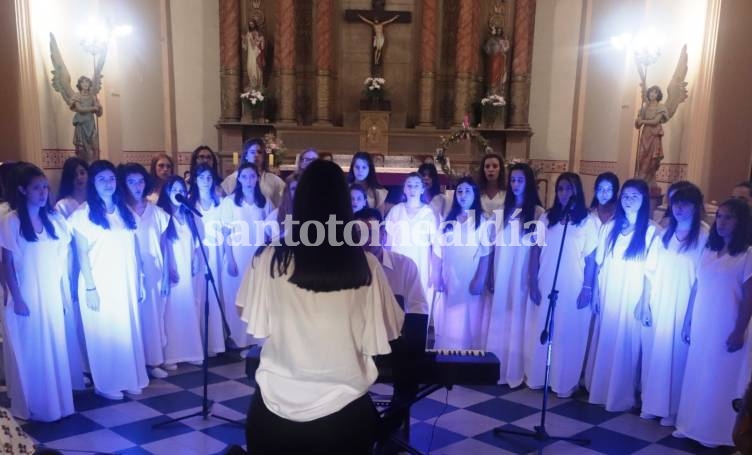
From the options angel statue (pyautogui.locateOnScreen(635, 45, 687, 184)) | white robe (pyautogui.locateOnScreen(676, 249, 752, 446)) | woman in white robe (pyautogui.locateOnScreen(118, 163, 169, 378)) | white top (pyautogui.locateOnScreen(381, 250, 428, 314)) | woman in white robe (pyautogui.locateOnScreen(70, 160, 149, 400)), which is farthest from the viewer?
angel statue (pyautogui.locateOnScreen(635, 45, 687, 184))

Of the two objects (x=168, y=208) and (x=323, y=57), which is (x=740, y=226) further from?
(x=323, y=57)

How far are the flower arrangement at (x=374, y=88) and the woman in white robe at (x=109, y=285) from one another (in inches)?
342

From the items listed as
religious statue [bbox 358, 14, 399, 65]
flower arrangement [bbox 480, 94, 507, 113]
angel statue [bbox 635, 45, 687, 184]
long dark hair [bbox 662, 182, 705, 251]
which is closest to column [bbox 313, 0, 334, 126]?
religious statue [bbox 358, 14, 399, 65]

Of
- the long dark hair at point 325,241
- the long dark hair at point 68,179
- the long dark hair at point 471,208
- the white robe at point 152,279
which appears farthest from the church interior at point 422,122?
the long dark hair at point 325,241

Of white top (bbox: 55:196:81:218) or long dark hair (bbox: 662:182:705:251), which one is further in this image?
white top (bbox: 55:196:81:218)

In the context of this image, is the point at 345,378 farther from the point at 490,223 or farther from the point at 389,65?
the point at 389,65

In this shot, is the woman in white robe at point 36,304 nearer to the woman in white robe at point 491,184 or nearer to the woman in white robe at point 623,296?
the woman in white robe at point 491,184

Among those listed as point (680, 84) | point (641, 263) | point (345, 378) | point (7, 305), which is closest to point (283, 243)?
point (345, 378)

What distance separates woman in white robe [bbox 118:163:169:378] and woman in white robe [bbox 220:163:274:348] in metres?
0.71

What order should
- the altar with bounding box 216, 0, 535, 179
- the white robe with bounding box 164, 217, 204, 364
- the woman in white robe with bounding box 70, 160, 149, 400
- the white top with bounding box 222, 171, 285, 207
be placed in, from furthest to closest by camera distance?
the altar with bounding box 216, 0, 535, 179
the white top with bounding box 222, 171, 285, 207
the white robe with bounding box 164, 217, 204, 364
the woman in white robe with bounding box 70, 160, 149, 400

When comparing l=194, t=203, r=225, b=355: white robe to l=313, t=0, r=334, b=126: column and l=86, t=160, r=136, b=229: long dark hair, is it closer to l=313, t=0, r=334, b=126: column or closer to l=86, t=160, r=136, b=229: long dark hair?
l=86, t=160, r=136, b=229: long dark hair

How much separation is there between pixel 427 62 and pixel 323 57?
243 centimetres

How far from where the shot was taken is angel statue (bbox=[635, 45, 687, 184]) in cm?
1023

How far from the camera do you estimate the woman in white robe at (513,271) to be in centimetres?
547
